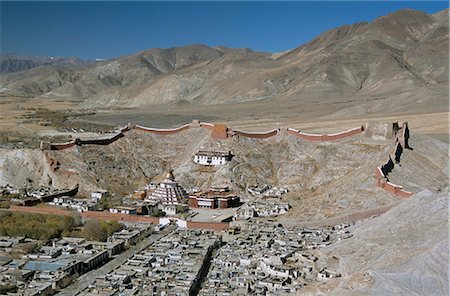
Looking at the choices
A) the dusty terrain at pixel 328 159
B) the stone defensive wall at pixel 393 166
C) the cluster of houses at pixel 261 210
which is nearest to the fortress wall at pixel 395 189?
the stone defensive wall at pixel 393 166

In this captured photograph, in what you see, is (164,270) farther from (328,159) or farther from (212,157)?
(328,159)

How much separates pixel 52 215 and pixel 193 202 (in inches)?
419

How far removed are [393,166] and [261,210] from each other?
11.8m

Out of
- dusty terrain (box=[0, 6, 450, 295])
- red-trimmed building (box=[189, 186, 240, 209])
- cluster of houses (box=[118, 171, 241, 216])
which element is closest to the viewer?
dusty terrain (box=[0, 6, 450, 295])

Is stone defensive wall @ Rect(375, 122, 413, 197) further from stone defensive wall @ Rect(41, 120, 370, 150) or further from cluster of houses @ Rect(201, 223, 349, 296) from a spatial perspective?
cluster of houses @ Rect(201, 223, 349, 296)

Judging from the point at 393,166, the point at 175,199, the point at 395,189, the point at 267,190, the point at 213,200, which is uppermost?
the point at 393,166

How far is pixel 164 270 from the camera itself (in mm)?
29812

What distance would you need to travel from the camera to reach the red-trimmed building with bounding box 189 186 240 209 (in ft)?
151

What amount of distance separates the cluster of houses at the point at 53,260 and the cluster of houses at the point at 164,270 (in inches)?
70.2

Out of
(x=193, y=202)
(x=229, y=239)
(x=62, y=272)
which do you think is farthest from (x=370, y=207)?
(x=62, y=272)

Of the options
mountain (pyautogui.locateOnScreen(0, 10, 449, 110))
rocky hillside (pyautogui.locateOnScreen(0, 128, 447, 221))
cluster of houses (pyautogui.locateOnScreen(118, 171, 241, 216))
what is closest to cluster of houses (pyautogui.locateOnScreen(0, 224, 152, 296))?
cluster of houses (pyautogui.locateOnScreen(118, 171, 241, 216))

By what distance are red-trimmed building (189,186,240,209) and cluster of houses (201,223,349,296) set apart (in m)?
7.49

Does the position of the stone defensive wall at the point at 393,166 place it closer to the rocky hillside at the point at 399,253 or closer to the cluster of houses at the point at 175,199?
the rocky hillside at the point at 399,253

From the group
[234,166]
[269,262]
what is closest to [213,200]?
[234,166]
